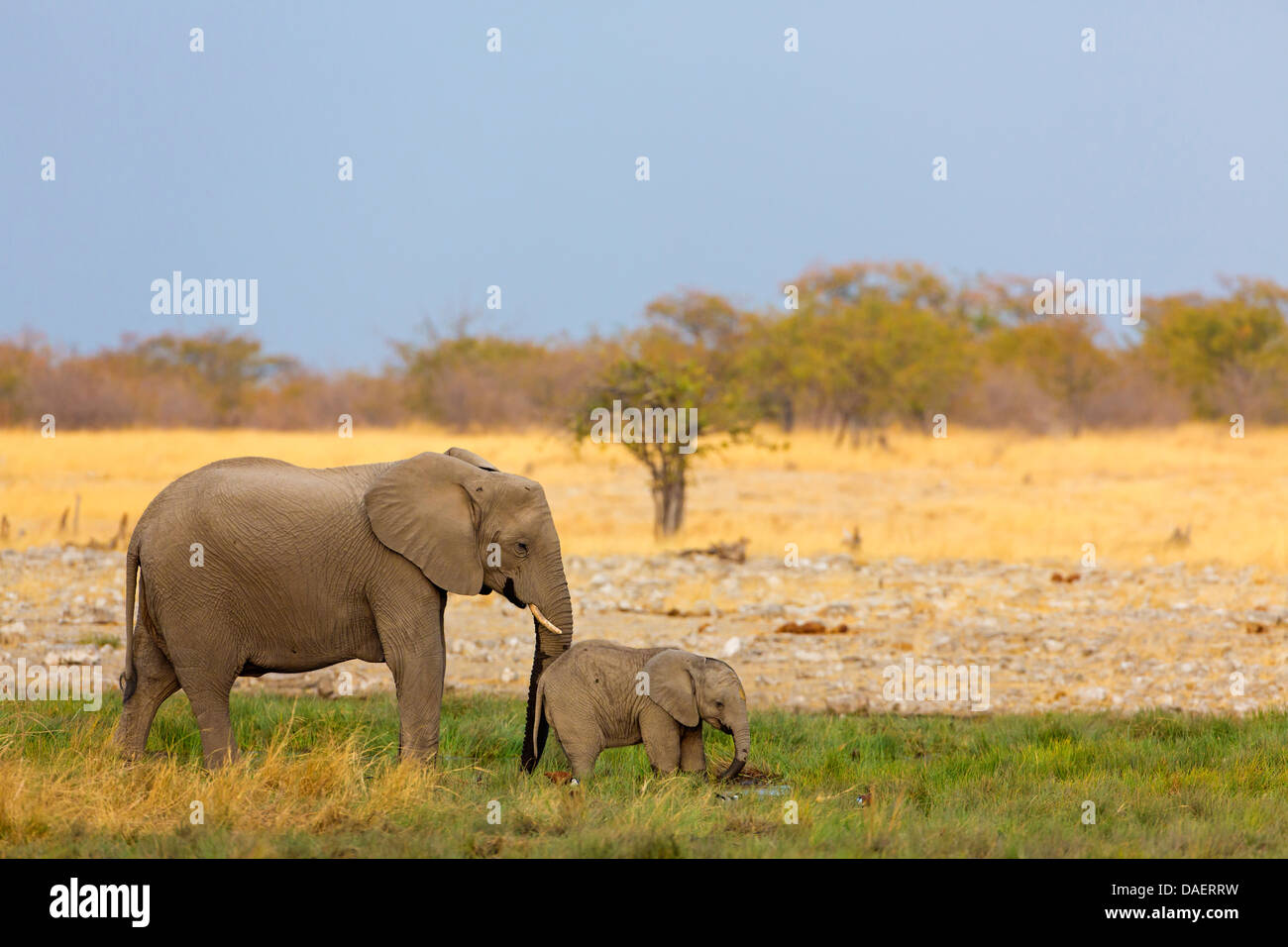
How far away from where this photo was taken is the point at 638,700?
813cm

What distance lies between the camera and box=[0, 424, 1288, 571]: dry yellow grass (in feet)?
71.1

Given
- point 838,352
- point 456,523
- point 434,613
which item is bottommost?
point 434,613

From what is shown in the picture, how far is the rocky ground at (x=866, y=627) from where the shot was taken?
12.1 metres

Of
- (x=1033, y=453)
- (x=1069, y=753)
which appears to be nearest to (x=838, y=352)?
(x=1033, y=453)

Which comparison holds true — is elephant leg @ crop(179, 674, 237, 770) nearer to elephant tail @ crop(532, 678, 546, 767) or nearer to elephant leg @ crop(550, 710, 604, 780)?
elephant tail @ crop(532, 678, 546, 767)

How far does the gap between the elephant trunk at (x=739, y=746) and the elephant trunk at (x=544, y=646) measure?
1.09 m

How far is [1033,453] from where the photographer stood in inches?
1422

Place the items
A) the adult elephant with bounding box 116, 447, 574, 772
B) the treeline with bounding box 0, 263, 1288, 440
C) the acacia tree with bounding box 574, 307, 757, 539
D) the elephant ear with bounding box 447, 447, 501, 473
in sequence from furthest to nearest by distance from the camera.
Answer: the treeline with bounding box 0, 263, 1288, 440, the acacia tree with bounding box 574, 307, 757, 539, the elephant ear with bounding box 447, 447, 501, 473, the adult elephant with bounding box 116, 447, 574, 772

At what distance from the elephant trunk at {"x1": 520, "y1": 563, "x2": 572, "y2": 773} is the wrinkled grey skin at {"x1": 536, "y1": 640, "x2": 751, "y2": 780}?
10cm

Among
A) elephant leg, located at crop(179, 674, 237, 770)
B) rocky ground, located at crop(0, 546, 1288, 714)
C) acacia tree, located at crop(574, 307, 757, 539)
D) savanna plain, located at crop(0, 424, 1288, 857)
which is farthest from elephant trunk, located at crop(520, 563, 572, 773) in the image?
acacia tree, located at crop(574, 307, 757, 539)

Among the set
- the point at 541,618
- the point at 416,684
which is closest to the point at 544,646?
the point at 541,618

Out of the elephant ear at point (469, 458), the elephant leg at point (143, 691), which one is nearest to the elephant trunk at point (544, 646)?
the elephant ear at point (469, 458)
